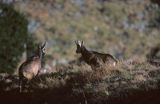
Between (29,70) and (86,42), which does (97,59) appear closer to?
(29,70)

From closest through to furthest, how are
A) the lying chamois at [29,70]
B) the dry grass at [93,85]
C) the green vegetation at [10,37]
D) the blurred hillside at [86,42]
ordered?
the dry grass at [93,85]
the blurred hillside at [86,42]
the lying chamois at [29,70]
the green vegetation at [10,37]

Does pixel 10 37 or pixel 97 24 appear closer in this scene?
pixel 10 37

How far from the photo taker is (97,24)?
39938 millimetres

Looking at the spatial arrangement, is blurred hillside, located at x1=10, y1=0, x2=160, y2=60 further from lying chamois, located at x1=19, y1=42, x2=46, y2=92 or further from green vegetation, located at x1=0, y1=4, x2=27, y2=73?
lying chamois, located at x1=19, y1=42, x2=46, y2=92

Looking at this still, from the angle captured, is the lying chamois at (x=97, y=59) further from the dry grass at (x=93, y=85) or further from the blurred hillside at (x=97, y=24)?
the blurred hillside at (x=97, y=24)

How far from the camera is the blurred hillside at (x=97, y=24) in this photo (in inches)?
1449

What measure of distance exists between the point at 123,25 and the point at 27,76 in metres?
25.3

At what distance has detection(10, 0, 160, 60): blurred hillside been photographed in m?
36.8

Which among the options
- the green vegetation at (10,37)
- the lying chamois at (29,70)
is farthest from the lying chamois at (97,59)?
the green vegetation at (10,37)

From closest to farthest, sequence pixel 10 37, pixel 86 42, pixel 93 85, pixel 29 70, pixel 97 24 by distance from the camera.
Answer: pixel 93 85 < pixel 29 70 < pixel 10 37 < pixel 86 42 < pixel 97 24

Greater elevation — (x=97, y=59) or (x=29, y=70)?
(x=97, y=59)

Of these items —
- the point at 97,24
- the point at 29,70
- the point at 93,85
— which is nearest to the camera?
the point at 93,85

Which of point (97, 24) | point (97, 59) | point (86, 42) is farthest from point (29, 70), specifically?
point (97, 24)

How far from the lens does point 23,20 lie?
2417 cm
